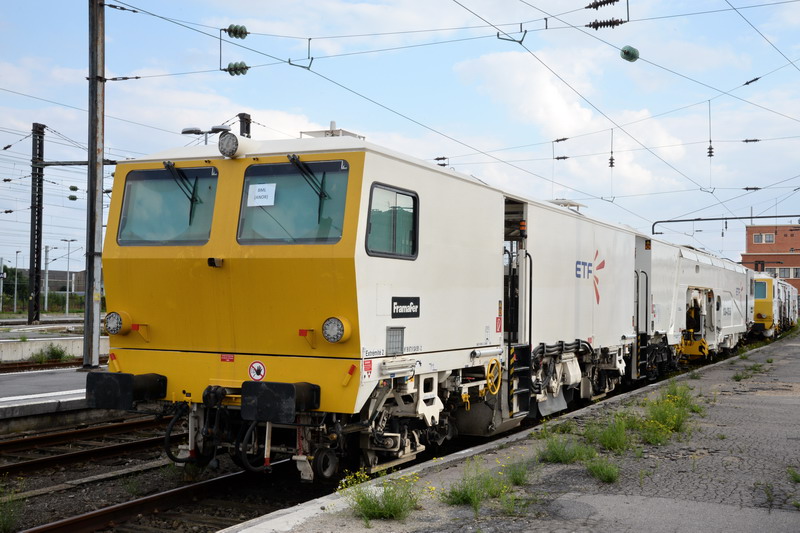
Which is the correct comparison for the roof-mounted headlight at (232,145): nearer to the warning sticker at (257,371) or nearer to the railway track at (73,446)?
the warning sticker at (257,371)

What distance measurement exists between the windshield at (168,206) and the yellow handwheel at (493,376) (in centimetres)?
387

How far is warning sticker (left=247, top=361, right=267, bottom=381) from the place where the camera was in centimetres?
746

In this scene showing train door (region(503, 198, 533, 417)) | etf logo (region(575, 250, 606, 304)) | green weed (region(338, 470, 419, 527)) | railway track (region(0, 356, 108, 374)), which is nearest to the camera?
green weed (region(338, 470, 419, 527))

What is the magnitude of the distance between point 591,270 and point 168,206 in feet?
26.0

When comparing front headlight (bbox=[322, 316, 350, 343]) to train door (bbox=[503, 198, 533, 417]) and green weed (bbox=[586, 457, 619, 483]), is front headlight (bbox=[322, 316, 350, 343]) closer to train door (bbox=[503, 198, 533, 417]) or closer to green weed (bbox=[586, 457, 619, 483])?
green weed (bbox=[586, 457, 619, 483])

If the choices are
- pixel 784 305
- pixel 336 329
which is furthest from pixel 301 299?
pixel 784 305

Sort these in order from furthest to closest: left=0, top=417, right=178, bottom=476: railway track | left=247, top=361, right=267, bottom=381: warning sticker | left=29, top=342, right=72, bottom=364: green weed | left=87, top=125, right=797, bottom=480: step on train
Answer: left=29, top=342, right=72, bottom=364: green weed < left=0, top=417, right=178, bottom=476: railway track < left=247, top=361, right=267, bottom=381: warning sticker < left=87, top=125, right=797, bottom=480: step on train

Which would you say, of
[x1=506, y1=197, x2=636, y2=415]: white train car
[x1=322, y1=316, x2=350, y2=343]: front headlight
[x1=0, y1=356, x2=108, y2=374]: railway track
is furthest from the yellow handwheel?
[x1=0, y1=356, x2=108, y2=374]: railway track

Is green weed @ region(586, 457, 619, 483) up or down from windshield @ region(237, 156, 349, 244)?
down

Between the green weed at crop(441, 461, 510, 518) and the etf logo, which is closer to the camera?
the green weed at crop(441, 461, 510, 518)

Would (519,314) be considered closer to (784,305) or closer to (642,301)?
(642,301)

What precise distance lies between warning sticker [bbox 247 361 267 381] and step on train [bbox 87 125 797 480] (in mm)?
15

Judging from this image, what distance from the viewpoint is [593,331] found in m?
13.4

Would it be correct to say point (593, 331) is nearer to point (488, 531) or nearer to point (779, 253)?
point (488, 531)
